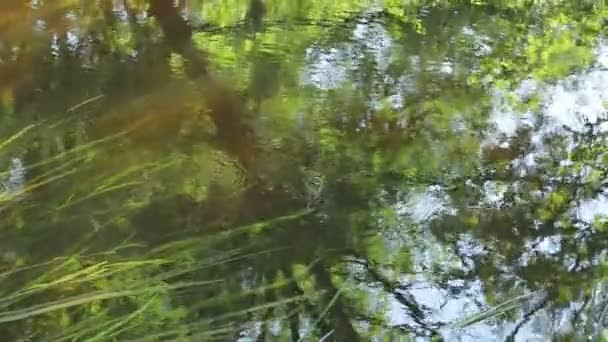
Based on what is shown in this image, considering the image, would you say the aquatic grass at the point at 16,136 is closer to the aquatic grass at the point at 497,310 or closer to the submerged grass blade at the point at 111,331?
the submerged grass blade at the point at 111,331

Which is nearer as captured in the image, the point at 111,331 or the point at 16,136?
the point at 111,331

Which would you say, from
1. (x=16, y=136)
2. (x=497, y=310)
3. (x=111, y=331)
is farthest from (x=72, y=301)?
(x=497, y=310)

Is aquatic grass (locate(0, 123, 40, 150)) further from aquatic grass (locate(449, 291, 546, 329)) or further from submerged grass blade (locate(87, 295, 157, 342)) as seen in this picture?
aquatic grass (locate(449, 291, 546, 329))

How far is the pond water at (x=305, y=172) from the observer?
120 centimetres

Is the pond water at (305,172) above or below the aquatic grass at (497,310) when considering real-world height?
above

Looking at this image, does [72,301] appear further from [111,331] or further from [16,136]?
[16,136]

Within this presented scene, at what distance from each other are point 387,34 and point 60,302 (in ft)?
3.37

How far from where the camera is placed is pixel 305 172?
1434 mm

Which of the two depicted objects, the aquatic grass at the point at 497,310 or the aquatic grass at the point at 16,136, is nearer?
the aquatic grass at the point at 497,310

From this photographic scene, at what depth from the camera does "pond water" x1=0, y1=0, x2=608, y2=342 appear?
1197 millimetres

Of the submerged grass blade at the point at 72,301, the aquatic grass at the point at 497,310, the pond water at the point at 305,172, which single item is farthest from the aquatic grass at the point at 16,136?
the aquatic grass at the point at 497,310

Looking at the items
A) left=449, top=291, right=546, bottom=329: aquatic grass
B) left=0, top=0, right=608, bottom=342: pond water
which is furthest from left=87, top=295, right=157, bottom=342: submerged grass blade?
left=449, top=291, right=546, bottom=329: aquatic grass

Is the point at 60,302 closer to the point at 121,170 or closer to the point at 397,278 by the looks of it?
the point at 121,170

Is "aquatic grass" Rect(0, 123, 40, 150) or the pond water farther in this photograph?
"aquatic grass" Rect(0, 123, 40, 150)
